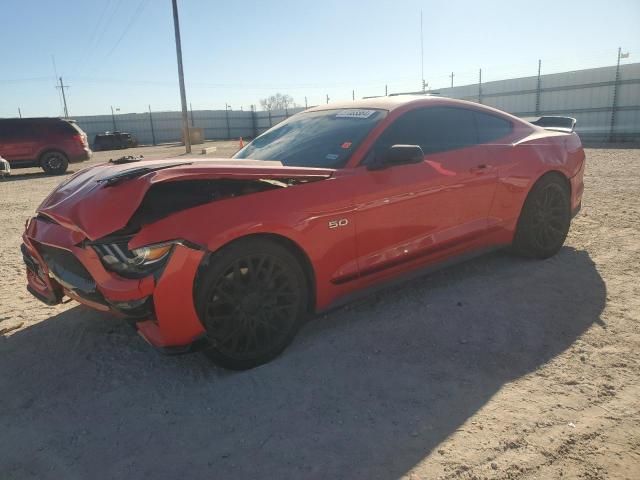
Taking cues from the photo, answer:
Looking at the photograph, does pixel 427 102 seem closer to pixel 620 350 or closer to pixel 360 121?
pixel 360 121

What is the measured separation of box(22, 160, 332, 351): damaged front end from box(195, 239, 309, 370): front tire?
0.11m

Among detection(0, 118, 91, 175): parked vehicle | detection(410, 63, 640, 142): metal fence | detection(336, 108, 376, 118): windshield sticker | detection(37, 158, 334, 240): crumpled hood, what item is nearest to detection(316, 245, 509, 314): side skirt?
detection(37, 158, 334, 240): crumpled hood

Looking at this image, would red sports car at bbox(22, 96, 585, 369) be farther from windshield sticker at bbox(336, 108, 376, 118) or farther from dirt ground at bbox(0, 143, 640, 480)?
dirt ground at bbox(0, 143, 640, 480)

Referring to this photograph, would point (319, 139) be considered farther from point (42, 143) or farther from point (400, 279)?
point (42, 143)

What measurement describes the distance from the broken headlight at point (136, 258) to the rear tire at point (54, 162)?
1456 cm

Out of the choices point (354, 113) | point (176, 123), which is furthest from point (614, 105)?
point (176, 123)

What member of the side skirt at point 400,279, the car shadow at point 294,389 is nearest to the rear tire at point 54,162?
the car shadow at point 294,389

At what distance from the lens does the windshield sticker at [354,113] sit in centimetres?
359

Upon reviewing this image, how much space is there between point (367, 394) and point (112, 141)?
113 feet

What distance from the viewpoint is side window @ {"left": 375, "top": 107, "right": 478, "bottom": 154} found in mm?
3488

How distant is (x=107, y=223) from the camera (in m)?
2.48

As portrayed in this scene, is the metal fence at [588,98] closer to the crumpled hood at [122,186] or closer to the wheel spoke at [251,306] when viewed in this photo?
the crumpled hood at [122,186]

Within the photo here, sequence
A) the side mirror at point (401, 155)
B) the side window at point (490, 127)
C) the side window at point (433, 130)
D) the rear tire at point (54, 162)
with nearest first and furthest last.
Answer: the side mirror at point (401, 155)
the side window at point (433, 130)
the side window at point (490, 127)
the rear tire at point (54, 162)

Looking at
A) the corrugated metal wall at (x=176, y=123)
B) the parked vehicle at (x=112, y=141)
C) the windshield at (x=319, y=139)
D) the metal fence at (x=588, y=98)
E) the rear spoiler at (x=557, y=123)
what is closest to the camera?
the windshield at (x=319, y=139)
